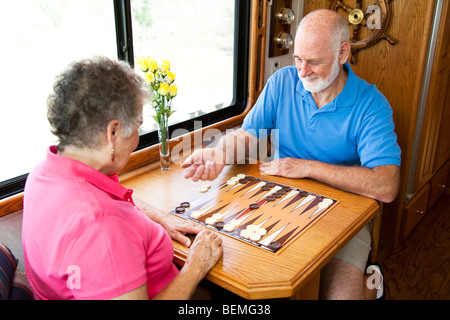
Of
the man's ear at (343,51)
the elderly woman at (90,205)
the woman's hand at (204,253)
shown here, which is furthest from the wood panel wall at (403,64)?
the elderly woman at (90,205)

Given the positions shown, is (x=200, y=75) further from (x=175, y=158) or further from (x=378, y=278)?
(x=378, y=278)

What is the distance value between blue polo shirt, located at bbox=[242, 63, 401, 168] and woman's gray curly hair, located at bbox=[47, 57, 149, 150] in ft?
3.94

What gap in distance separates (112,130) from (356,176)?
114 centimetres

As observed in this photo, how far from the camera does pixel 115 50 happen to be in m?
2.13

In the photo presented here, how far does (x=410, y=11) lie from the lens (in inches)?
101

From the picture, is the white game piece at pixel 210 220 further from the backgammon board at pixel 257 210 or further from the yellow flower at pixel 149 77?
the yellow flower at pixel 149 77

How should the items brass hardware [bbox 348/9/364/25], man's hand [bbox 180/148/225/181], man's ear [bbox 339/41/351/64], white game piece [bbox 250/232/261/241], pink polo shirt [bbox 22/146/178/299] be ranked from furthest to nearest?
brass hardware [bbox 348/9/364/25]
man's ear [bbox 339/41/351/64]
man's hand [bbox 180/148/225/181]
white game piece [bbox 250/232/261/241]
pink polo shirt [bbox 22/146/178/299]

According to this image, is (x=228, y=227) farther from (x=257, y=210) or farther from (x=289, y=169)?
(x=289, y=169)

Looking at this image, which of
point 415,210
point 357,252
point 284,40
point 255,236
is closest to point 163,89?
point 255,236

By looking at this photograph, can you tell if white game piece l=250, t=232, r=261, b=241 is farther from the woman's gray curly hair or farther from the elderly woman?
the woman's gray curly hair

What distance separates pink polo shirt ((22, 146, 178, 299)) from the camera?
3.37ft

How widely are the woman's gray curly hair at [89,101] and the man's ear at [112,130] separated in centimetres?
1

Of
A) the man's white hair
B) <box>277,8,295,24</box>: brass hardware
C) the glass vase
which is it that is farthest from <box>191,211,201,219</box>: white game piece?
<box>277,8,295,24</box>: brass hardware

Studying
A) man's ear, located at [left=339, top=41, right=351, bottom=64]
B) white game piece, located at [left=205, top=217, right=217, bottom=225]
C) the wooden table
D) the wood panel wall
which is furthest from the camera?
the wood panel wall
